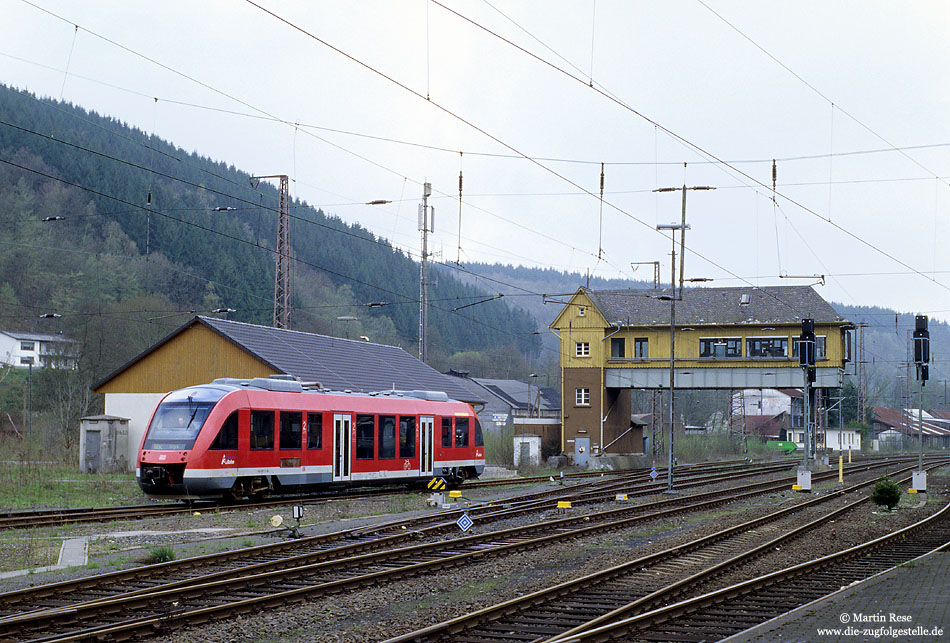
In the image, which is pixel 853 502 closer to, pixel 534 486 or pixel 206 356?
pixel 534 486

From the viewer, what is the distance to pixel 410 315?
4668 inches

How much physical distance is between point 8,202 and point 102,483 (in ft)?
123

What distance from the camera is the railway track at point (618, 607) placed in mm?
10539

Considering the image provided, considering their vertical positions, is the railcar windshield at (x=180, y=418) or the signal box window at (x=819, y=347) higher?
the signal box window at (x=819, y=347)

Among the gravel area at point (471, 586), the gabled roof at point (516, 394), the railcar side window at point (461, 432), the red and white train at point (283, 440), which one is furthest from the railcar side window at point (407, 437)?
the gabled roof at point (516, 394)

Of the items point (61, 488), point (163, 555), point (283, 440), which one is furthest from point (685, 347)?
point (163, 555)

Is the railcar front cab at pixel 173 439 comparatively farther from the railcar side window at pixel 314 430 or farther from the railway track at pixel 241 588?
the railway track at pixel 241 588

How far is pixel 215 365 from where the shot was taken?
4094 centimetres

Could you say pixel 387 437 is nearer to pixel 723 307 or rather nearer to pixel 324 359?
pixel 324 359

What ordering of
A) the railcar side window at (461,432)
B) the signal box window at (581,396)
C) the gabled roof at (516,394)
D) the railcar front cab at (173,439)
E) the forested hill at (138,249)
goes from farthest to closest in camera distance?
the gabled roof at (516,394)
the signal box window at (581,396)
the forested hill at (138,249)
the railcar side window at (461,432)
the railcar front cab at (173,439)

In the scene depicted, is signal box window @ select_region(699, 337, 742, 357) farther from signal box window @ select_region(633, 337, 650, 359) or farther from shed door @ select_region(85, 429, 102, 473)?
shed door @ select_region(85, 429, 102, 473)

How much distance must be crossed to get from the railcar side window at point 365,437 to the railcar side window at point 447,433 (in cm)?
441

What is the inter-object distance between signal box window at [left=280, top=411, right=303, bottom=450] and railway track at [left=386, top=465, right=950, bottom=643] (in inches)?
500

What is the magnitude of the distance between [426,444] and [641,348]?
35.8 m
